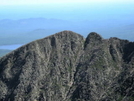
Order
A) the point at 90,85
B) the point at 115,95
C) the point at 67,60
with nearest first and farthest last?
the point at 115,95 < the point at 90,85 < the point at 67,60

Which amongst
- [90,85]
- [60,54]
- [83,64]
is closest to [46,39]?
[60,54]

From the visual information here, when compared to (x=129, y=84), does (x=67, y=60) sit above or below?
above

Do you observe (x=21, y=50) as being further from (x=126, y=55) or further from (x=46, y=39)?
(x=126, y=55)

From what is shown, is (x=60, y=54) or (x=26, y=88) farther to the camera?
(x=60, y=54)

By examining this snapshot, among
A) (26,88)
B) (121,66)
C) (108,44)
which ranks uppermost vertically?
(108,44)

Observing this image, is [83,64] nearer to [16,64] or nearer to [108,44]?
[108,44]

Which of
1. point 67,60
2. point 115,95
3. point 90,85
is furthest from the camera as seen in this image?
point 67,60
